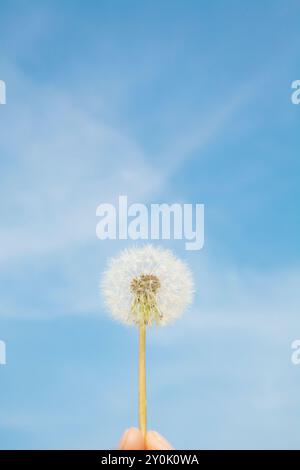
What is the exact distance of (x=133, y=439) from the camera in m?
2.31

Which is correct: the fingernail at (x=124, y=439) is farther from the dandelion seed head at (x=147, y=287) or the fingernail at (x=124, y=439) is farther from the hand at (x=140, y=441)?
the dandelion seed head at (x=147, y=287)

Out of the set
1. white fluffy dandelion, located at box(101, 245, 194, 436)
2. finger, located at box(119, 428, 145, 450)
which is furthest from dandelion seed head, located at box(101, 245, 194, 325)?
finger, located at box(119, 428, 145, 450)

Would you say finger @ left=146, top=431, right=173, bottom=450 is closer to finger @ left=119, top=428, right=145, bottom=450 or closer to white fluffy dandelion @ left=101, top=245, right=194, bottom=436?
finger @ left=119, top=428, right=145, bottom=450

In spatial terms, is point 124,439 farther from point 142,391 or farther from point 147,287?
point 147,287

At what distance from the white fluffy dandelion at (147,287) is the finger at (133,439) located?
52 centimetres

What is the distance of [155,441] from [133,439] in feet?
0.33

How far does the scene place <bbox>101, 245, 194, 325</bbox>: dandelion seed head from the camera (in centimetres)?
276

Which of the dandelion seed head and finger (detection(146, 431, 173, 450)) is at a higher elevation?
the dandelion seed head

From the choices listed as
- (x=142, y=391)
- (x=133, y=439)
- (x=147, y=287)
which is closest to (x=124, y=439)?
(x=133, y=439)

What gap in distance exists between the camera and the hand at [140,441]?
7.61 ft

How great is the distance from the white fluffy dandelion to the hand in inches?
20.7

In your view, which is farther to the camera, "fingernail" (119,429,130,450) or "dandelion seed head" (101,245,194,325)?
"dandelion seed head" (101,245,194,325)

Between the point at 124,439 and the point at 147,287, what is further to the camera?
the point at 147,287
